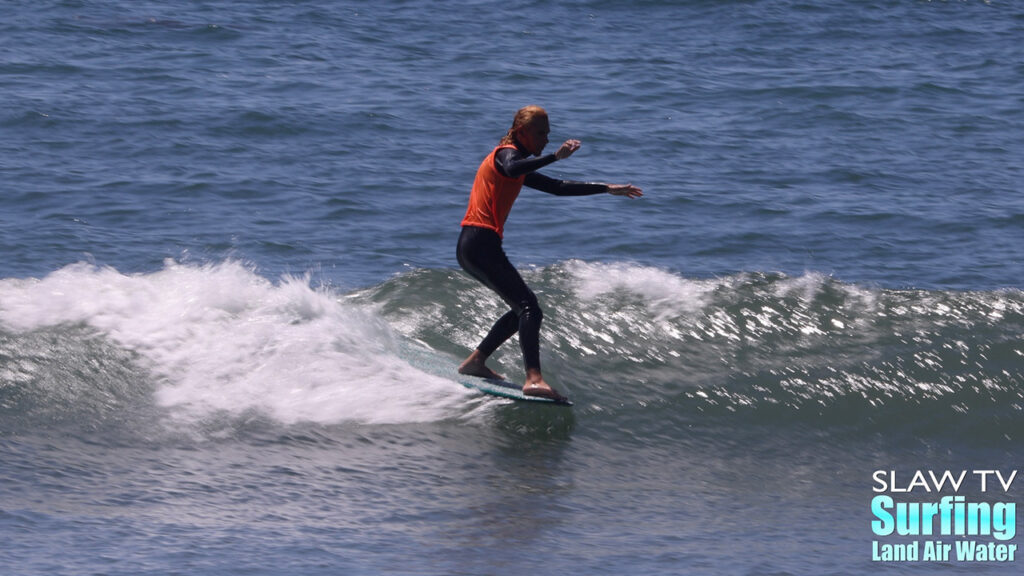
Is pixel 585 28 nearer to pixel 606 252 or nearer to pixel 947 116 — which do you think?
pixel 947 116

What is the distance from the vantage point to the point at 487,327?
30.2ft

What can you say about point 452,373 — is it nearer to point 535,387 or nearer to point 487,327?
point 535,387

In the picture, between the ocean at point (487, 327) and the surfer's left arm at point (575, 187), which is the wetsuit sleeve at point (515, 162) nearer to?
the surfer's left arm at point (575, 187)

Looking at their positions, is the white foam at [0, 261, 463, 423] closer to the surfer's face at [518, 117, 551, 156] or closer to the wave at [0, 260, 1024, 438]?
the wave at [0, 260, 1024, 438]

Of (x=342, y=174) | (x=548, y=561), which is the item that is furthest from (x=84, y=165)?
(x=548, y=561)

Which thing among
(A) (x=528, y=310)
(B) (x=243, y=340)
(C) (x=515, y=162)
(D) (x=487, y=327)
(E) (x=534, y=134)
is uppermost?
(E) (x=534, y=134)

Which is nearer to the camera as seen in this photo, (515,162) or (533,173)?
(515,162)

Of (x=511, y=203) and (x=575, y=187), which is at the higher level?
(x=575, y=187)

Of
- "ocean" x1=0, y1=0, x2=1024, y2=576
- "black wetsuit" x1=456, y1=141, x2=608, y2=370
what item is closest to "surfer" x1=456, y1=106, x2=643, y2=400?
"black wetsuit" x1=456, y1=141, x2=608, y2=370

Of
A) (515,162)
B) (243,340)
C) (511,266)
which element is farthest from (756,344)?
(243,340)

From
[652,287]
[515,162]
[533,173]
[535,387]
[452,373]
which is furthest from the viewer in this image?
[652,287]

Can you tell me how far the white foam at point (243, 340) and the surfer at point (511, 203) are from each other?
76 cm

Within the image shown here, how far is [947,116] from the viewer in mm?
18125

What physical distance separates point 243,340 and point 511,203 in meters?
2.16
